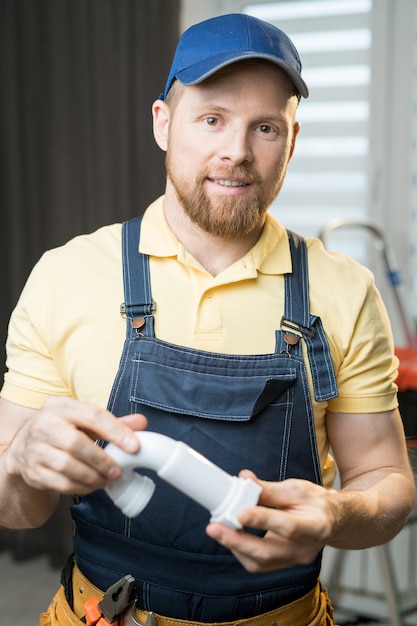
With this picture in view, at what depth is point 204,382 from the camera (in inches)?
47.3

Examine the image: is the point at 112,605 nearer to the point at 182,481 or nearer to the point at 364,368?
the point at 182,481

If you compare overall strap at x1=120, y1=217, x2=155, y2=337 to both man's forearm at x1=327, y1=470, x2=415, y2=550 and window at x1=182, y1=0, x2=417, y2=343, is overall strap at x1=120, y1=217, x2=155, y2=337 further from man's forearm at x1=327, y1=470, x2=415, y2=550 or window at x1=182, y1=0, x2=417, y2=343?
window at x1=182, y1=0, x2=417, y2=343

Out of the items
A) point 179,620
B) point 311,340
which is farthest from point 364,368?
point 179,620

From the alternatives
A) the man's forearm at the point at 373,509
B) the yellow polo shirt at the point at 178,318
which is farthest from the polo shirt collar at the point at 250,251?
the man's forearm at the point at 373,509

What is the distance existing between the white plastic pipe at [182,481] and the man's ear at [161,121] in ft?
1.97

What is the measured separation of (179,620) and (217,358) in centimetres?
40

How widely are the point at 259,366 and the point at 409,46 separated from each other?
2086 millimetres

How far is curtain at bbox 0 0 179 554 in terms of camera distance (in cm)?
290

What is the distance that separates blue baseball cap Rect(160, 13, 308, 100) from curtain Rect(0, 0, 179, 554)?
1671 millimetres

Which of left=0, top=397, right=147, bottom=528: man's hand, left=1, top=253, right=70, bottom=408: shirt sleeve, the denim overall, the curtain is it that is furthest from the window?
left=0, top=397, right=147, bottom=528: man's hand

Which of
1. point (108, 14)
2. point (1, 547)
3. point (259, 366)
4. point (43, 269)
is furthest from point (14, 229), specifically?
point (259, 366)

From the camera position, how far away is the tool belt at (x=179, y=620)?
1.21m

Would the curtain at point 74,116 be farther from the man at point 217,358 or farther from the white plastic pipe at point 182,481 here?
the white plastic pipe at point 182,481

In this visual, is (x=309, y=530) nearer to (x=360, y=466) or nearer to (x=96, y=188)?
(x=360, y=466)
